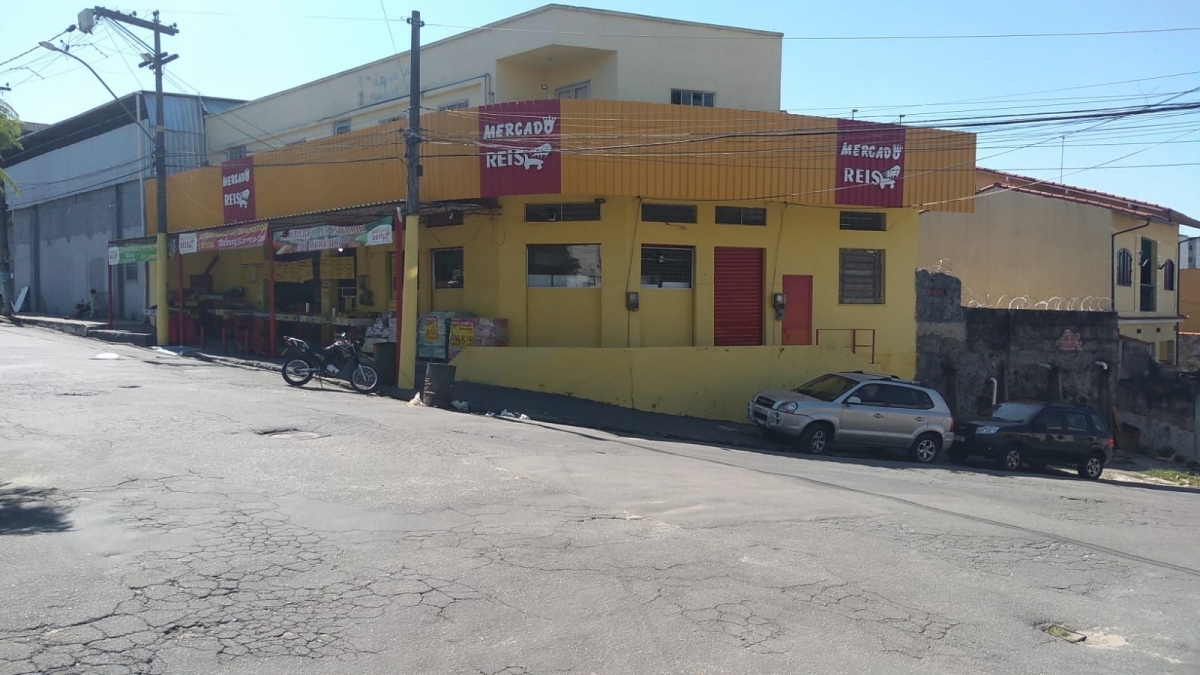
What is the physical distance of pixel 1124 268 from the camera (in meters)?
29.5

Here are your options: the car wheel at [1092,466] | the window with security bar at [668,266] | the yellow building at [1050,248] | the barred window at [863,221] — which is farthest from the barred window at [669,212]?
the yellow building at [1050,248]

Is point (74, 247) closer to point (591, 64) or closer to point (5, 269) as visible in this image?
point (5, 269)

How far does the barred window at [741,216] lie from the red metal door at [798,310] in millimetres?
1612

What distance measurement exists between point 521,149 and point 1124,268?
75.6 ft

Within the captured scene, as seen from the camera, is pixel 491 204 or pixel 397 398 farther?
pixel 491 204

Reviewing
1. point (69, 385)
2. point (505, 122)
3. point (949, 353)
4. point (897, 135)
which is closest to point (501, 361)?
point (505, 122)

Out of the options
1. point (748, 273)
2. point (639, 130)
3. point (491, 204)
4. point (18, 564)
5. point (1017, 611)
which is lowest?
point (1017, 611)

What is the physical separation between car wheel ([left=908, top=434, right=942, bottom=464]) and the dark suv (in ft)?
3.50

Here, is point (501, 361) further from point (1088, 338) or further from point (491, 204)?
point (1088, 338)

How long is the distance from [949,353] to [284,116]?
22.0 metres

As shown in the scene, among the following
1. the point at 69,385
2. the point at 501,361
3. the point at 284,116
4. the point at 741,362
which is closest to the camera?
the point at 69,385

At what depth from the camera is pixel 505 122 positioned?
17.8 m

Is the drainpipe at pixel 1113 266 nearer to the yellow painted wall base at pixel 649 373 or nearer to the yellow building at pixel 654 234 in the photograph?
the yellow building at pixel 654 234

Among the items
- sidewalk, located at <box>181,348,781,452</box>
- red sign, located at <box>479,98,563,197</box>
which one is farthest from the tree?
red sign, located at <box>479,98,563,197</box>
